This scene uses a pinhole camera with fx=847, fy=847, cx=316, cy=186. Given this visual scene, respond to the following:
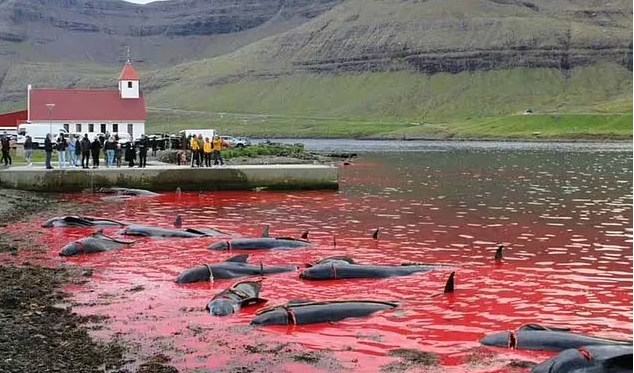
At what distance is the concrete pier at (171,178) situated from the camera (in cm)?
5022

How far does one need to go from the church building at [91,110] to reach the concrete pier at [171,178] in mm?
50241

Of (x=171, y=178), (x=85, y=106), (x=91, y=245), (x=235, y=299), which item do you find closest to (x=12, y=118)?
(x=85, y=106)

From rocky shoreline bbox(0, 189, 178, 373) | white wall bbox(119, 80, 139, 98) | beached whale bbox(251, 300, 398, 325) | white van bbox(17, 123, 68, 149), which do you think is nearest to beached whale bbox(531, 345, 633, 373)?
beached whale bbox(251, 300, 398, 325)

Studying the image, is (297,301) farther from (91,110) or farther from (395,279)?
(91,110)

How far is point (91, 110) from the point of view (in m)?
105

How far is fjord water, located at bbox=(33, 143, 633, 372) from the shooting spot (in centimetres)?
1816

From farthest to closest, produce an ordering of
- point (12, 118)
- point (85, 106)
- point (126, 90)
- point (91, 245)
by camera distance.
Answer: point (12, 118)
point (126, 90)
point (85, 106)
point (91, 245)

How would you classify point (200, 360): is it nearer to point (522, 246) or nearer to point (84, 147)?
Result: point (522, 246)

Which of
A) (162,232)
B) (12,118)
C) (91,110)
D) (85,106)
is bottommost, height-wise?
(162,232)

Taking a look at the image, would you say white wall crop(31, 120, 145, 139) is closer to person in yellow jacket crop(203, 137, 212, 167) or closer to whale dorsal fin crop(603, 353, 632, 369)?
person in yellow jacket crop(203, 137, 212, 167)

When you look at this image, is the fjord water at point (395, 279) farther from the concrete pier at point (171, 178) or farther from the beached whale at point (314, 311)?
the concrete pier at point (171, 178)

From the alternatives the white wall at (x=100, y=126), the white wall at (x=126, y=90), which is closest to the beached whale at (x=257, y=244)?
the white wall at (x=100, y=126)

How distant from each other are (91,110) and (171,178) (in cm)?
5660

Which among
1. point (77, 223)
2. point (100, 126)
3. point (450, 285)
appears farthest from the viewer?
point (100, 126)
